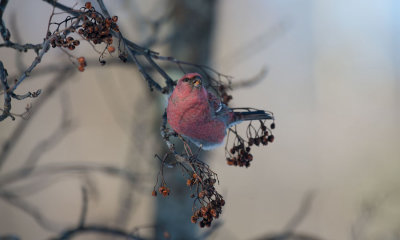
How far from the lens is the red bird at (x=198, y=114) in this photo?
2.84 ft

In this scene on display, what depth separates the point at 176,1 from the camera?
1.70 metres

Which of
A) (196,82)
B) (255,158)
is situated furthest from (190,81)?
(255,158)

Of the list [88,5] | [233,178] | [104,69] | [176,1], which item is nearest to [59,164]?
[104,69]

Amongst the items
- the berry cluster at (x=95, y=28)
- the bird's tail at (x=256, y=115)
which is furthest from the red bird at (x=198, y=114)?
the berry cluster at (x=95, y=28)

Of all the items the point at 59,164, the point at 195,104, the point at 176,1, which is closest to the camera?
the point at 195,104

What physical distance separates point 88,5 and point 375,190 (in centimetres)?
248

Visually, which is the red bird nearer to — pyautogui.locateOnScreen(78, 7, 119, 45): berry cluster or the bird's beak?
the bird's beak

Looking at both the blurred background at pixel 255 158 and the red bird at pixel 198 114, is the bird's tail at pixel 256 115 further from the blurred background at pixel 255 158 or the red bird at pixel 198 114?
the blurred background at pixel 255 158

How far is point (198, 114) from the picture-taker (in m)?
0.91

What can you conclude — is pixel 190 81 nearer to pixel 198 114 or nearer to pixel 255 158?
pixel 198 114

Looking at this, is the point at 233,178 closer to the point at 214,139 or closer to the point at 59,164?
the point at 59,164

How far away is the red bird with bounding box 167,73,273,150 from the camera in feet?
2.84

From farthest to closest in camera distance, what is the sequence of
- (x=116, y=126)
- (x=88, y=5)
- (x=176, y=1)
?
(x=116, y=126)
(x=176, y=1)
(x=88, y=5)

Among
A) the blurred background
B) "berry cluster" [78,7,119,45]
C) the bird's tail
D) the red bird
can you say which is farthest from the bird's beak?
the blurred background
